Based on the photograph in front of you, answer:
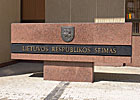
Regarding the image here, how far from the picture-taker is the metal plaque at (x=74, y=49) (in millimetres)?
6592

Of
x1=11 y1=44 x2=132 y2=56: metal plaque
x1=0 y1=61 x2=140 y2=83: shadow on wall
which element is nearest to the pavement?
x1=0 y1=61 x2=140 y2=83: shadow on wall

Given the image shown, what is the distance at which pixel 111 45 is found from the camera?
6.66 metres

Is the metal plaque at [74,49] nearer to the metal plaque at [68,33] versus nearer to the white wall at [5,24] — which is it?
the metal plaque at [68,33]

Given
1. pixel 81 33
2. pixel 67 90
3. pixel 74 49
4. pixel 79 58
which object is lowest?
pixel 67 90

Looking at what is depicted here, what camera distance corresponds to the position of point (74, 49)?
6957mm

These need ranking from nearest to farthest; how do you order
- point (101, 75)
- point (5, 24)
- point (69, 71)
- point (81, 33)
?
point (81, 33)
point (69, 71)
point (101, 75)
point (5, 24)

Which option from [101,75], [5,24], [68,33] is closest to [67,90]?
[68,33]

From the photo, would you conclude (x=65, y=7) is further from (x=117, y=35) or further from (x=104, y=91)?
(x=104, y=91)

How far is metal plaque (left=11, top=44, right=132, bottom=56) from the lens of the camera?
21.6 ft

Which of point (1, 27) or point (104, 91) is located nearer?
point (104, 91)

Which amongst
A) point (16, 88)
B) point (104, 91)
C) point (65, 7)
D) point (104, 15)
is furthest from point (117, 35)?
point (65, 7)

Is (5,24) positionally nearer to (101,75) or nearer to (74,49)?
(74,49)

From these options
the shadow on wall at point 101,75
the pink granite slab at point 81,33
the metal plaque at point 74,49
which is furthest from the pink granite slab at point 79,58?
the shadow on wall at point 101,75

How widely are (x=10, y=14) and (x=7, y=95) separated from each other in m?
8.11
